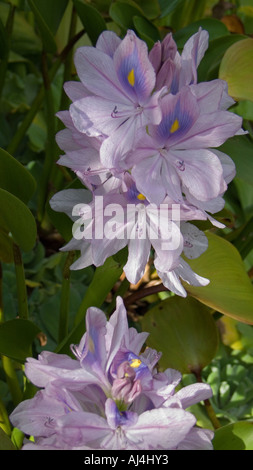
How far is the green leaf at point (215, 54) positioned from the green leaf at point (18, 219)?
45cm

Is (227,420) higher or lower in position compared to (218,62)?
lower

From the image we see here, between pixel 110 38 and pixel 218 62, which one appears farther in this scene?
pixel 218 62

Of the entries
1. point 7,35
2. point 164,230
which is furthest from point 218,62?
point 164,230

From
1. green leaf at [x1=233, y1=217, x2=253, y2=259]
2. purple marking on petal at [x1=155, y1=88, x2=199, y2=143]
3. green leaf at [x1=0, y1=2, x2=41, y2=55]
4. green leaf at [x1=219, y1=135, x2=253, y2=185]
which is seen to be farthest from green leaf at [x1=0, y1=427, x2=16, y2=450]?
green leaf at [x1=0, y1=2, x2=41, y2=55]

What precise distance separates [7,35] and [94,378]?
752 millimetres

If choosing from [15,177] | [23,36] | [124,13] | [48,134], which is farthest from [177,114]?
[23,36]

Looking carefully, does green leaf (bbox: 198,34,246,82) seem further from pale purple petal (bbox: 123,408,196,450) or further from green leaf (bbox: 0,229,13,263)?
pale purple petal (bbox: 123,408,196,450)

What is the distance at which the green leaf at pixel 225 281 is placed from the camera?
835mm

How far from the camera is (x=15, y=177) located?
0.72 m

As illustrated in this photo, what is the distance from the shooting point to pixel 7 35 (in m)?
1.09

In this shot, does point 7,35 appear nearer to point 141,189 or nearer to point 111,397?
point 141,189

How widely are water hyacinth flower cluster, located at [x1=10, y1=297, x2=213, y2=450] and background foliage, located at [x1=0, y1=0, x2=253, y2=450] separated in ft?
0.41

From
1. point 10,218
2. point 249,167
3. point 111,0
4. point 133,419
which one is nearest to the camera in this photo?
point 133,419

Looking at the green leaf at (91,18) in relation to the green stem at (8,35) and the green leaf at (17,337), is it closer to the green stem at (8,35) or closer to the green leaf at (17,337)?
the green stem at (8,35)
